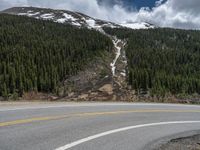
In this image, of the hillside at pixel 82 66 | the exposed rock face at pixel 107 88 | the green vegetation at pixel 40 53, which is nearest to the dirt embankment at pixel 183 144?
the hillside at pixel 82 66

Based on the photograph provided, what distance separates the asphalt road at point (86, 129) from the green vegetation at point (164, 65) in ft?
64.4

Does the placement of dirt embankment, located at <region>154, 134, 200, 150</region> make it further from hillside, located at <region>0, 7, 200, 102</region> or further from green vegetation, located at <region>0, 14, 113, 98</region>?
green vegetation, located at <region>0, 14, 113, 98</region>

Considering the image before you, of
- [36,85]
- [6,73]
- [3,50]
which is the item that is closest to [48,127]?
[36,85]

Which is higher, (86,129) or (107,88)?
(86,129)

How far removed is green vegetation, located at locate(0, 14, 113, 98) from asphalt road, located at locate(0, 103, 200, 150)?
3835 centimetres

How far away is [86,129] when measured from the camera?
8.59 metres

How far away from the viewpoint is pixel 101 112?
40.2ft

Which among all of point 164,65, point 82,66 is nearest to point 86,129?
point 82,66

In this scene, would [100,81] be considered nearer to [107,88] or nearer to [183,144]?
[107,88]

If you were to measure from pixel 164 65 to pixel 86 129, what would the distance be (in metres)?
83.0

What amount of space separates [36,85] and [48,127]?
5551 cm

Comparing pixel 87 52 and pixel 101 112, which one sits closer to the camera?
pixel 101 112

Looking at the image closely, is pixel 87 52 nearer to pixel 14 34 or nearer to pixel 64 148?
pixel 14 34

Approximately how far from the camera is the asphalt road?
6742 millimetres
